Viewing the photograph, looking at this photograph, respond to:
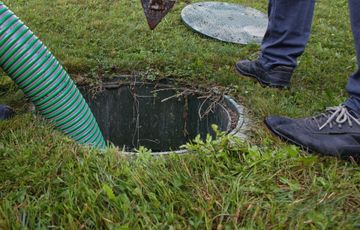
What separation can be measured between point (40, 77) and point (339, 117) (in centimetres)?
128

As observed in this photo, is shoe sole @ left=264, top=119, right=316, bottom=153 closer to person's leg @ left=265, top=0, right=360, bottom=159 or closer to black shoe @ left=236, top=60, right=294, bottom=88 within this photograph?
person's leg @ left=265, top=0, right=360, bottom=159

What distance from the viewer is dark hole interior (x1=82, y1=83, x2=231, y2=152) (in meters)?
2.64

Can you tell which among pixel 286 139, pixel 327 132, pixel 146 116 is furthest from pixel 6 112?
pixel 327 132

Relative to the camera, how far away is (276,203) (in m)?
1.35

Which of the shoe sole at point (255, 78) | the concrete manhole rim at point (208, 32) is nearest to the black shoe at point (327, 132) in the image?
the shoe sole at point (255, 78)

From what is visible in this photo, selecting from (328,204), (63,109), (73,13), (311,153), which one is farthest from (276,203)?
(73,13)

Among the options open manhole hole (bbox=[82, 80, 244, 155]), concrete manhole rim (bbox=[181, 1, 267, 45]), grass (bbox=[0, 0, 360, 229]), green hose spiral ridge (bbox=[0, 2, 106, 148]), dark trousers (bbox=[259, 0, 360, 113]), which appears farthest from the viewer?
concrete manhole rim (bbox=[181, 1, 267, 45])

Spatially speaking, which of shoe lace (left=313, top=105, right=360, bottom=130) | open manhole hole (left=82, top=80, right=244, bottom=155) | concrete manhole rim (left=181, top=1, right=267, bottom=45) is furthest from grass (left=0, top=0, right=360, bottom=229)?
concrete manhole rim (left=181, top=1, right=267, bottom=45)

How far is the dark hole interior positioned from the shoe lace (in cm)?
96

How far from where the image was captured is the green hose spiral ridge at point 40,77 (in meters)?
1.87

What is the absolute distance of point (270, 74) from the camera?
97.4 inches

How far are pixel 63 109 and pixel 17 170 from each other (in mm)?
570

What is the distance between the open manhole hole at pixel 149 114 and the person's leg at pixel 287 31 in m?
0.47

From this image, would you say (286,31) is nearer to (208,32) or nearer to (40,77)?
(208,32)
